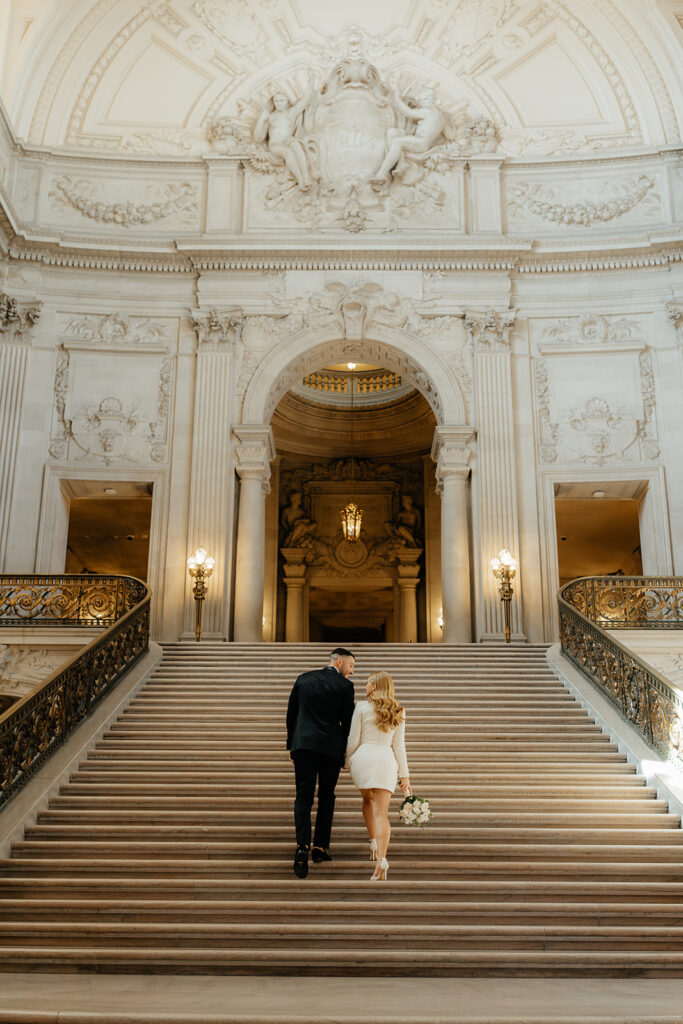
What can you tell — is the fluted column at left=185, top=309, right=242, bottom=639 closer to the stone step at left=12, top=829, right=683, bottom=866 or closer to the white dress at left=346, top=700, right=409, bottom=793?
the stone step at left=12, top=829, right=683, bottom=866

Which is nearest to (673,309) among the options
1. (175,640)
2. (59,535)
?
(175,640)

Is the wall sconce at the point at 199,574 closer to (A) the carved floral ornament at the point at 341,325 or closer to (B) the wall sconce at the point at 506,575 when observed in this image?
(A) the carved floral ornament at the point at 341,325

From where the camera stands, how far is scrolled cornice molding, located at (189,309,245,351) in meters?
17.8

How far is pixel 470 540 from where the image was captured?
1711cm

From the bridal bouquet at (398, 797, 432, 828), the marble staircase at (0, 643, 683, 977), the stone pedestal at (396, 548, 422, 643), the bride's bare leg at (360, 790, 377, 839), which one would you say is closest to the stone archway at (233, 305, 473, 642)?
the stone pedestal at (396, 548, 422, 643)

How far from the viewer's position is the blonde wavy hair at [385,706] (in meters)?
6.64

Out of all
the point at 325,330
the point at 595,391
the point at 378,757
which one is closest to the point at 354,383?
the point at 325,330

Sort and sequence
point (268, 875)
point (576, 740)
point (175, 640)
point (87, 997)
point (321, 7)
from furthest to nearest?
point (321, 7), point (175, 640), point (576, 740), point (268, 875), point (87, 997)

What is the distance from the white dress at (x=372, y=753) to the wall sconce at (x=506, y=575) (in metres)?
9.14

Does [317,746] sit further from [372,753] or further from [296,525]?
[296,525]

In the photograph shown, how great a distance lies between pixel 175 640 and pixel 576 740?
8.12m

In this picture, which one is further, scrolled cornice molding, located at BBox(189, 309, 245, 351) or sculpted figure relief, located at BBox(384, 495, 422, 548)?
sculpted figure relief, located at BBox(384, 495, 422, 548)

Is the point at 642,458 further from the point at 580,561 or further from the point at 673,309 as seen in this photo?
the point at 580,561

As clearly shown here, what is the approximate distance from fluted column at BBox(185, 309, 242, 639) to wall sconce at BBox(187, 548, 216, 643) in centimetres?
29
